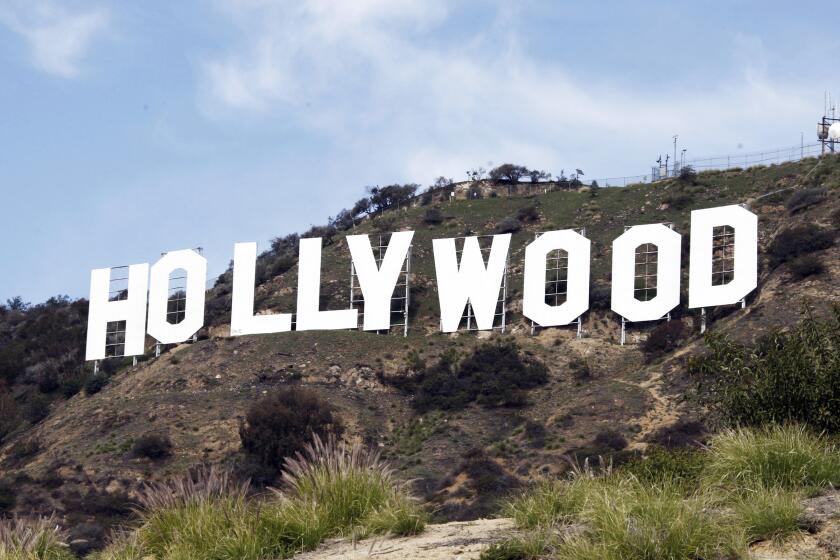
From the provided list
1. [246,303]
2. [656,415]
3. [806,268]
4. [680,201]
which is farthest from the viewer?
[680,201]

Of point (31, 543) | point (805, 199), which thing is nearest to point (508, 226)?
point (805, 199)

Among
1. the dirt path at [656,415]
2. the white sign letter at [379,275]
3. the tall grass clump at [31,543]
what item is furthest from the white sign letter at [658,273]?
the tall grass clump at [31,543]

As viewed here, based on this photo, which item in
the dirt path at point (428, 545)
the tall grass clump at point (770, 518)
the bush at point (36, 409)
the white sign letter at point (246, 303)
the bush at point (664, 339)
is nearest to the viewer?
the tall grass clump at point (770, 518)

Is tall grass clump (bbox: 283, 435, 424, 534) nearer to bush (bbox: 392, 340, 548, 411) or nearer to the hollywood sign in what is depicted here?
bush (bbox: 392, 340, 548, 411)

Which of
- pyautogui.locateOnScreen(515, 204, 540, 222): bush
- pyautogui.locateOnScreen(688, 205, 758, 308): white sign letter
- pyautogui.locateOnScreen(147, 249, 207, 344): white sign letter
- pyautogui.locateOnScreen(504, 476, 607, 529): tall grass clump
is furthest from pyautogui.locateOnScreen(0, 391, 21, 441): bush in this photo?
pyautogui.locateOnScreen(504, 476, 607, 529): tall grass clump

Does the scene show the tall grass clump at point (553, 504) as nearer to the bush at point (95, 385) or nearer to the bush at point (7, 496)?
the bush at point (7, 496)

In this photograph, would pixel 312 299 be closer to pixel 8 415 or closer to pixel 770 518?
pixel 8 415

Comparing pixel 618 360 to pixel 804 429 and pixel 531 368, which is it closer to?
pixel 531 368
